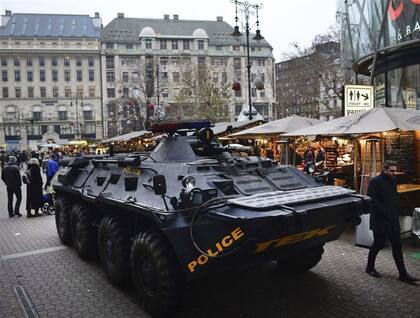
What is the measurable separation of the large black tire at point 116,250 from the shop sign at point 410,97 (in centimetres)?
1720

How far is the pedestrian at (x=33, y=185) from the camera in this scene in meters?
13.3

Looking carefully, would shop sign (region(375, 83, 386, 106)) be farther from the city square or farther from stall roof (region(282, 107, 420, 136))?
stall roof (region(282, 107, 420, 136))

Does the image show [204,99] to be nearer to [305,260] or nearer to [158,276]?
[305,260]

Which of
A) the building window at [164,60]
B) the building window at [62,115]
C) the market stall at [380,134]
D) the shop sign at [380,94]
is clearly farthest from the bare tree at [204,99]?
the building window at [62,115]

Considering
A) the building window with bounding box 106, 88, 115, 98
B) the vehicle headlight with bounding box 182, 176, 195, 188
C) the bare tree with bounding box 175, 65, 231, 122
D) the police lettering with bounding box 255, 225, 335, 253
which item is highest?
the building window with bounding box 106, 88, 115, 98

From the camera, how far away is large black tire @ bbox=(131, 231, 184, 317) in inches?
213

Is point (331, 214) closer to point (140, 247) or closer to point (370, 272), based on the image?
point (370, 272)

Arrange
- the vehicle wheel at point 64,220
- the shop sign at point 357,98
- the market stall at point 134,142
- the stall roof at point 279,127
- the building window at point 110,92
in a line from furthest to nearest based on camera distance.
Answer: the building window at point 110,92
the market stall at point 134,142
the stall roof at point 279,127
the shop sign at point 357,98
the vehicle wheel at point 64,220

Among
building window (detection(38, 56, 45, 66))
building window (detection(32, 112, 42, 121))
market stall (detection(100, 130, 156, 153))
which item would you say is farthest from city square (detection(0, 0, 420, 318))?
building window (detection(38, 56, 45, 66))

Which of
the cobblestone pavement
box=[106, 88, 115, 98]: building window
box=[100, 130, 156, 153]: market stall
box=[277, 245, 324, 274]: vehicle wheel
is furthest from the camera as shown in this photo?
box=[106, 88, 115, 98]: building window

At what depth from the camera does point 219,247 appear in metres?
4.90

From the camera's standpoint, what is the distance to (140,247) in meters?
5.80

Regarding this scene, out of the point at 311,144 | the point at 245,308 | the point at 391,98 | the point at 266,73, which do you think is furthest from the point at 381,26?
the point at 266,73

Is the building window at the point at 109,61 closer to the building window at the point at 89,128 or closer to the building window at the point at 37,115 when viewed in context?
the building window at the point at 89,128
